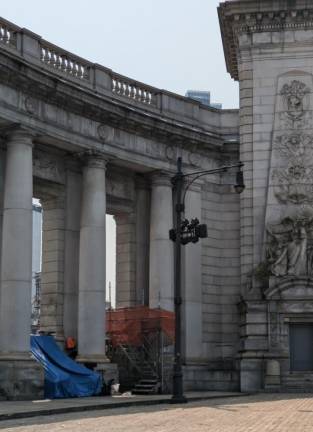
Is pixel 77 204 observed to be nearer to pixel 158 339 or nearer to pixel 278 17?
pixel 158 339

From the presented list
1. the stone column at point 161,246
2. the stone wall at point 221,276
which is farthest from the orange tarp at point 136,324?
the stone wall at point 221,276

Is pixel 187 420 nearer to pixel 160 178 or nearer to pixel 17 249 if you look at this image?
pixel 17 249

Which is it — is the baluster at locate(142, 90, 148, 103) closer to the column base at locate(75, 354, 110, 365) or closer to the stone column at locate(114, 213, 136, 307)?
the stone column at locate(114, 213, 136, 307)

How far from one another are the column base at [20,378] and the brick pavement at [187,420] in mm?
5176

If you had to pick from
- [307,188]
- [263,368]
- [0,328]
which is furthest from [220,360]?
[0,328]

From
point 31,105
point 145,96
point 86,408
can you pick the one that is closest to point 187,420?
point 86,408

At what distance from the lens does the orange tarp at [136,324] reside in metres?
34.9

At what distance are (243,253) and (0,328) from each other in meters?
12.9

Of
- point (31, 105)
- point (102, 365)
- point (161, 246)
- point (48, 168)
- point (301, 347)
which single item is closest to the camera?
point (31, 105)

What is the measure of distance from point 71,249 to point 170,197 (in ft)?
18.9

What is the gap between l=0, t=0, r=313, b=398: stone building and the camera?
31.3 metres

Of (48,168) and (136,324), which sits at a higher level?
(48,168)

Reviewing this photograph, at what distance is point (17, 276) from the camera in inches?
1176

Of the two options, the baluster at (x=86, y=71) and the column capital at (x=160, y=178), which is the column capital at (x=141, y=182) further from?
the baluster at (x=86, y=71)
